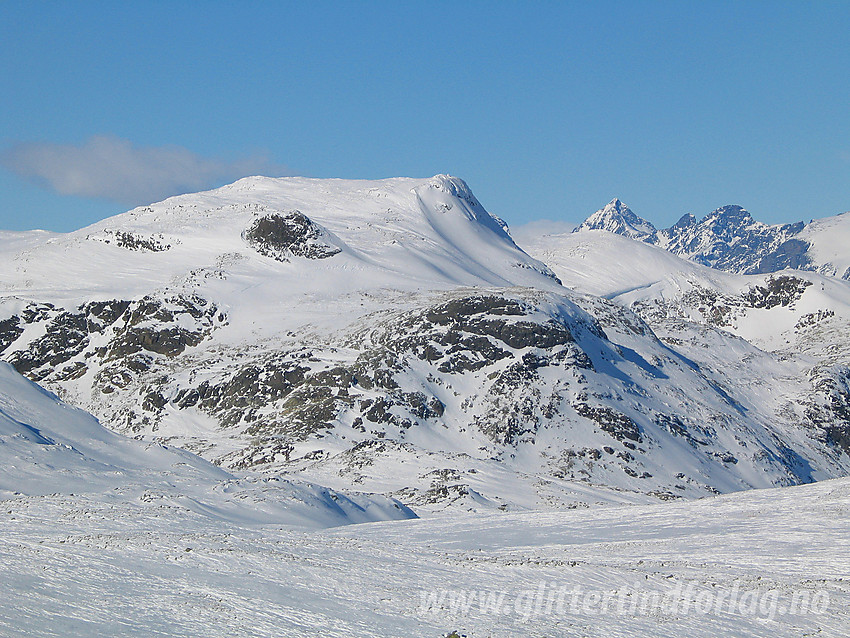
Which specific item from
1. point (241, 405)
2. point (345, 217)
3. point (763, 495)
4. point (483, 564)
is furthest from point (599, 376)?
point (345, 217)

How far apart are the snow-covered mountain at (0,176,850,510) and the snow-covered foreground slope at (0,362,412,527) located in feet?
55.6

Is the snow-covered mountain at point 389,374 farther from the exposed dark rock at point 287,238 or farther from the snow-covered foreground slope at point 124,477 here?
the snow-covered foreground slope at point 124,477

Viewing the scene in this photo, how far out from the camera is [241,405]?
9838 cm

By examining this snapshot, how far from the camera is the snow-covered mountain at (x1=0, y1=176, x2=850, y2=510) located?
86.0m

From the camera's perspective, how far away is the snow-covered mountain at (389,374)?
86000 mm

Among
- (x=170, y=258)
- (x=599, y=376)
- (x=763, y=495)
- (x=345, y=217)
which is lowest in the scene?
(x=763, y=495)

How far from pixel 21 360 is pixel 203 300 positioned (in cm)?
2562

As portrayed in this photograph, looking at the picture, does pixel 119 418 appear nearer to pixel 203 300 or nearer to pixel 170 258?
pixel 203 300

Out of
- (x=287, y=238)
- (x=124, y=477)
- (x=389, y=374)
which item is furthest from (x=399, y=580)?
(x=287, y=238)

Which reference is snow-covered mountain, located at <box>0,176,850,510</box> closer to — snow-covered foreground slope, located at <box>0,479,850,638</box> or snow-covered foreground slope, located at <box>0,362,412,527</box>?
snow-covered foreground slope, located at <box>0,362,412,527</box>

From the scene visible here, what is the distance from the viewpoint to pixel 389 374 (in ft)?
319

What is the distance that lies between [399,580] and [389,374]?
7114 centimetres

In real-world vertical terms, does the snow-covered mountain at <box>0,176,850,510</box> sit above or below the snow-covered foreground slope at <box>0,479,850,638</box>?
above

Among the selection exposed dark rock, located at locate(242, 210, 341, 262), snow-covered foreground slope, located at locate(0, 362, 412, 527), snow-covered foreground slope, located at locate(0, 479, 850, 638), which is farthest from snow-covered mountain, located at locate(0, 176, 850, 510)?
snow-covered foreground slope, located at locate(0, 479, 850, 638)
